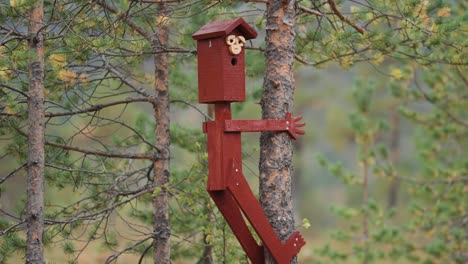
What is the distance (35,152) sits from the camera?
542 cm

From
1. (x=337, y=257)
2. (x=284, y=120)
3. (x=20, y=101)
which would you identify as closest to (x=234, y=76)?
(x=284, y=120)

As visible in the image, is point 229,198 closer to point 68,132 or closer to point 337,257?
point 337,257

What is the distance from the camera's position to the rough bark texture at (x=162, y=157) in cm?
660

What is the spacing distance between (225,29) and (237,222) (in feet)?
4.38

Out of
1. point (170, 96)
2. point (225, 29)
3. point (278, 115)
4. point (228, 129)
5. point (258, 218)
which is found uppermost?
point (170, 96)

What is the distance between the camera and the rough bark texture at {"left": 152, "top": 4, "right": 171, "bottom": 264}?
21.6 ft

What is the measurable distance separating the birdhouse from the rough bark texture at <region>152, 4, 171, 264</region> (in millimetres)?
1703

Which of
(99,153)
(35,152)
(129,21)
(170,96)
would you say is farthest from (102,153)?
(170,96)

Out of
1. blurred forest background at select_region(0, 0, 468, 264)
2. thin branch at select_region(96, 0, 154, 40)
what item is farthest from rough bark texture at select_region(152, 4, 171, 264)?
thin branch at select_region(96, 0, 154, 40)

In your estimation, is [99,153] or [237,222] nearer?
[237,222]

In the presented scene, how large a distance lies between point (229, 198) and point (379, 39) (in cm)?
218

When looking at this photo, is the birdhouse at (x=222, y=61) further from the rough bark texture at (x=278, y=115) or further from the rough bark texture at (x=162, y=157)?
the rough bark texture at (x=162, y=157)

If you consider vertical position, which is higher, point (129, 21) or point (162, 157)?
point (129, 21)

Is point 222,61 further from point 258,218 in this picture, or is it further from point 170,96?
point 170,96
